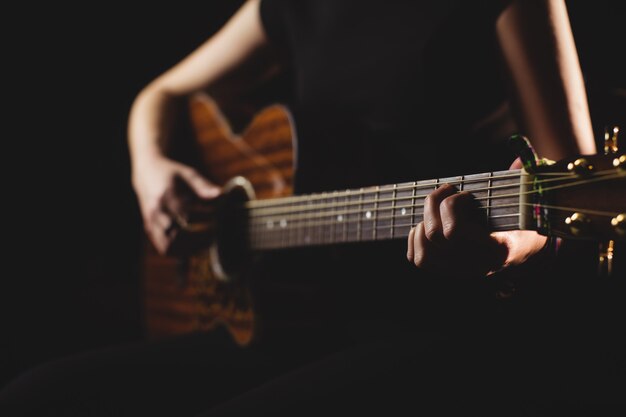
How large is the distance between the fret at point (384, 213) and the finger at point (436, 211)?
8 centimetres

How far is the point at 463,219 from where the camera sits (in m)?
0.49

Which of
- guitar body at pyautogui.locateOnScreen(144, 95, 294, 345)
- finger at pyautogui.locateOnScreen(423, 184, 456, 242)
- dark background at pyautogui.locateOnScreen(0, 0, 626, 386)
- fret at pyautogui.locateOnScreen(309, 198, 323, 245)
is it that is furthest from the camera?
dark background at pyautogui.locateOnScreen(0, 0, 626, 386)

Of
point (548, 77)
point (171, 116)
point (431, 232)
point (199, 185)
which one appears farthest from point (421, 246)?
point (171, 116)

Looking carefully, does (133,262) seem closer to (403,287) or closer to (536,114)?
(403,287)

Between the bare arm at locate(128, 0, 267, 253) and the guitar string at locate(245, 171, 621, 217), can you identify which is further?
the bare arm at locate(128, 0, 267, 253)

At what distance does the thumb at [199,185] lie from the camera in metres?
0.95

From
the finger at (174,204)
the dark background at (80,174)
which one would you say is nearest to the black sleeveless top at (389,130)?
the finger at (174,204)

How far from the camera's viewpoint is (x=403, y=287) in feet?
2.30

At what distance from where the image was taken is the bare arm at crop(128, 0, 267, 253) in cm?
101

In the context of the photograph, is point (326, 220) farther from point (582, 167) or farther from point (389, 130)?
point (582, 167)

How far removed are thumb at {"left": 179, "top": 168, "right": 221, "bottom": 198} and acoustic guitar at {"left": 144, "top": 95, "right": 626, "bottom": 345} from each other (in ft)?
0.08

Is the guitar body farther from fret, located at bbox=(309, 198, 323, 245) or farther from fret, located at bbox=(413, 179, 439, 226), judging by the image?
fret, located at bbox=(413, 179, 439, 226)

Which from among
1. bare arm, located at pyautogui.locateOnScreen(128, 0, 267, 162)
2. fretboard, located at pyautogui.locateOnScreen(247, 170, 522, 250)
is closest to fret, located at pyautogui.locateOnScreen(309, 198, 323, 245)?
fretboard, located at pyautogui.locateOnScreen(247, 170, 522, 250)

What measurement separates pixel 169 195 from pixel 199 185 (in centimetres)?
7
